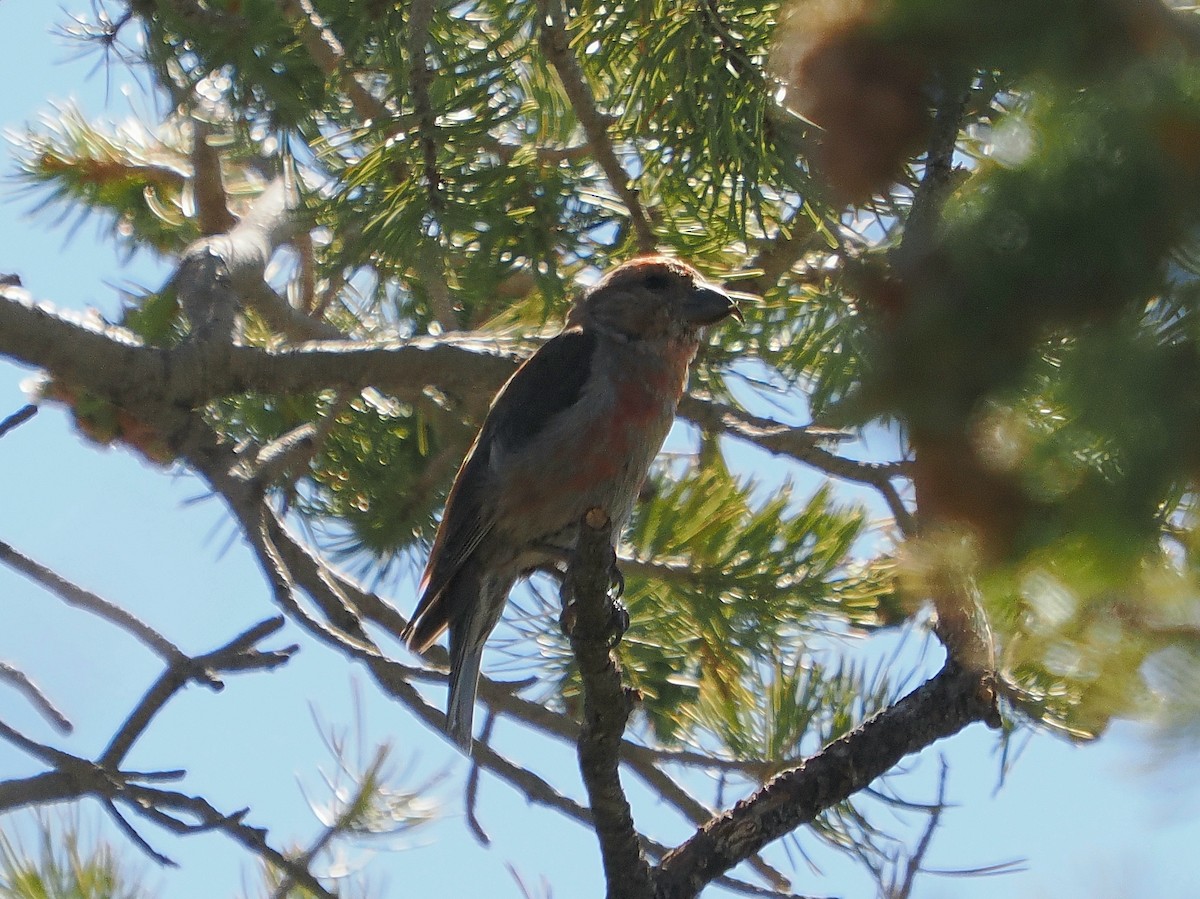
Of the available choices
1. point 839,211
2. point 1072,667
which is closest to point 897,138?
point 839,211

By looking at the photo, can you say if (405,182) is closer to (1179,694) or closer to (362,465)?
(362,465)

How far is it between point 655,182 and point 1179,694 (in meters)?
2.26

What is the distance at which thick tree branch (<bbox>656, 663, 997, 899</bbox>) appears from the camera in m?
2.11

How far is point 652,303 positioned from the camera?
135 inches

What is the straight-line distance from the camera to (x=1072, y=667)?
0.97 meters

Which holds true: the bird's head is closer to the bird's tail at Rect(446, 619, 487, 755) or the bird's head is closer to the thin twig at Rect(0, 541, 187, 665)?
the bird's tail at Rect(446, 619, 487, 755)

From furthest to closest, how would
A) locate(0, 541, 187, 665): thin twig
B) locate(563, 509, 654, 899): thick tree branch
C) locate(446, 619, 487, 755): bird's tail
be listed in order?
1. locate(446, 619, 487, 755): bird's tail
2. locate(0, 541, 187, 665): thin twig
3. locate(563, 509, 654, 899): thick tree branch

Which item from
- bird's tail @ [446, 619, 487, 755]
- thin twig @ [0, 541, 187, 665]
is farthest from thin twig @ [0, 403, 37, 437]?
bird's tail @ [446, 619, 487, 755]

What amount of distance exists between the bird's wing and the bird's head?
11 centimetres

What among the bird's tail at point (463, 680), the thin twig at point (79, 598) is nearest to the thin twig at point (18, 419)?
the thin twig at point (79, 598)

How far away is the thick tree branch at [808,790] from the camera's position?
2.11 m

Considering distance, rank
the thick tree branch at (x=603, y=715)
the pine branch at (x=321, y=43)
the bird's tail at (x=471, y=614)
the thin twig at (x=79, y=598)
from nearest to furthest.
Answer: the thick tree branch at (x=603, y=715) < the thin twig at (x=79, y=598) < the pine branch at (x=321, y=43) < the bird's tail at (x=471, y=614)

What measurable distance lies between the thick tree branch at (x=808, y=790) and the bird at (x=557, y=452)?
1.07 metres

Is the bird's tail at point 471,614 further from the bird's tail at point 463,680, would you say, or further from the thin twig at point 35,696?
the thin twig at point 35,696
